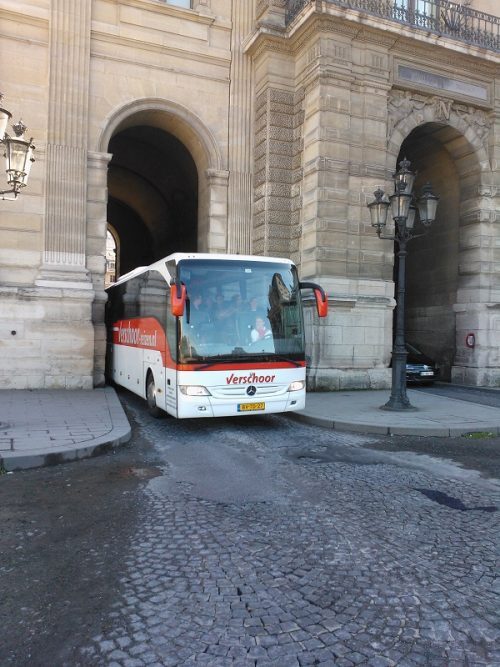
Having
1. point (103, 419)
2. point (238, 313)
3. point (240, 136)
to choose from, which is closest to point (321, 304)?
point (238, 313)

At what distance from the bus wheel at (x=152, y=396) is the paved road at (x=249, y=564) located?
334cm

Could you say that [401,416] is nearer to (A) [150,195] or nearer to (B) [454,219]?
(B) [454,219]

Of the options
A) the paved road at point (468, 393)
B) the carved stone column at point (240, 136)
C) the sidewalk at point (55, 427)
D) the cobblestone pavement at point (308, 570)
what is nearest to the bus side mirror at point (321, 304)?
the cobblestone pavement at point (308, 570)

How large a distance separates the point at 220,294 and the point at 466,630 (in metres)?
6.53

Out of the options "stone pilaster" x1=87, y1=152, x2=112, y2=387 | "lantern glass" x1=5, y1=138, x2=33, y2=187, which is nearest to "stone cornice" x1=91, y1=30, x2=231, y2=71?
"stone pilaster" x1=87, y1=152, x2=112, y2=387

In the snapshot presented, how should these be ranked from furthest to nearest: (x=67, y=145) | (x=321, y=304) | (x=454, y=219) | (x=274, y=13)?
(x=454, y=219)
(x=274, y=13)
(x=67, y=145)
(x=321, y=304)

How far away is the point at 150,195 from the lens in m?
24.7

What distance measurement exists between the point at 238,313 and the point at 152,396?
2.65 meters

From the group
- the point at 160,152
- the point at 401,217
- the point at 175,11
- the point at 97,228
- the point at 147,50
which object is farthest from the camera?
the point at 160,152

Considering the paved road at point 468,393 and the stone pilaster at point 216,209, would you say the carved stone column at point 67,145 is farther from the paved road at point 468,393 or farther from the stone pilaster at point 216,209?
the paved road at point 468,393

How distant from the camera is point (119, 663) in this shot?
264 centimetres

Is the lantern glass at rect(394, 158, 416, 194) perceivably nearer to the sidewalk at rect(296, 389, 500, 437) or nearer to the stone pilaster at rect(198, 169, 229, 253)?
the sidewalk at rect(296, 389, 500, 437)

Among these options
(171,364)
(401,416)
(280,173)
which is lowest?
(401,416)

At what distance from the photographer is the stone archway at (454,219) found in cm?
1566
